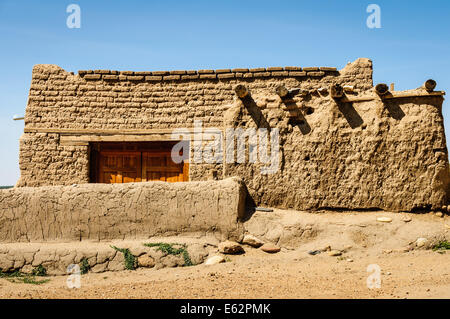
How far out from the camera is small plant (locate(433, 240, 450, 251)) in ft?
20.5

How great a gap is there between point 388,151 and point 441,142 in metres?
0.76

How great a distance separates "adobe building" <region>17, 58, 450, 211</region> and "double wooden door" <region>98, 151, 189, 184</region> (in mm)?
24

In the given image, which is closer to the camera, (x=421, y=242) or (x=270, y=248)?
(x=421, y=242)

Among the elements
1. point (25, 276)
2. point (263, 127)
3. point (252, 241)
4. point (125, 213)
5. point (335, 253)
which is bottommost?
point (25, 276)

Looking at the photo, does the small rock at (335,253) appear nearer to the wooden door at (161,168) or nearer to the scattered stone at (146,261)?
the scattered stone at (146,261)

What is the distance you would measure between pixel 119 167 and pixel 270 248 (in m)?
5.61

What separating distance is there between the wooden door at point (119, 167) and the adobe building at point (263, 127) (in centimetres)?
2

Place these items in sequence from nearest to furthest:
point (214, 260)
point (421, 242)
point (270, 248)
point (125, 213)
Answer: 1. point (214, 260)
2. point (421, 242)
3. point (270, 248)
4. point (125, 213)

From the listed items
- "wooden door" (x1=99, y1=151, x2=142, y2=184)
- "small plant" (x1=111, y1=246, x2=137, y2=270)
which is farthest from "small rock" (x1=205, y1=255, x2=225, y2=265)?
"wooden door" (x1=99, y1=151, x2=142, y2=184)

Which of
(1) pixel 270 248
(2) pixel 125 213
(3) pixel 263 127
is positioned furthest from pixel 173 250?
(3) pixel 263 127

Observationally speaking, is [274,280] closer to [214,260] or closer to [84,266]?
[214,260]

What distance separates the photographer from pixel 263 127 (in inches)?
293

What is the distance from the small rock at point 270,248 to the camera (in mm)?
6508
